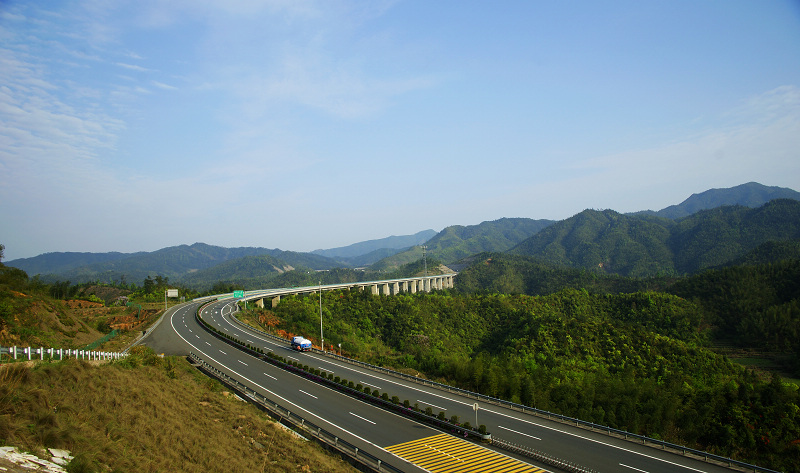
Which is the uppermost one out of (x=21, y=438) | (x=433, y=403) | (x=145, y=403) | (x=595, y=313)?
(x=21, y=438)

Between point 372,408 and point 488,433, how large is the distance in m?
8.40

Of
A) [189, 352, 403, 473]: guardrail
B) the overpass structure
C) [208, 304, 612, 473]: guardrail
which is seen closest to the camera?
[189, 352, 403, 473]: guardrail

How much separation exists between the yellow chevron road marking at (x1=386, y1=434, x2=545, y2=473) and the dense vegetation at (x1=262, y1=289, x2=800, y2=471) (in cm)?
1087

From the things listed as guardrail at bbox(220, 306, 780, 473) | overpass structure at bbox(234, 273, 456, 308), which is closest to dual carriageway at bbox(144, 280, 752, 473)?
guardrail at bbox(220, 306, 780, 473)

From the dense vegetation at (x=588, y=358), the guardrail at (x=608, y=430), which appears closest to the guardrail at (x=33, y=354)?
the guardrail at (x=608, y=430)

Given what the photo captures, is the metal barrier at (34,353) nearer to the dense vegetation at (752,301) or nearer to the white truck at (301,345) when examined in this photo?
the white truck at (301,345)

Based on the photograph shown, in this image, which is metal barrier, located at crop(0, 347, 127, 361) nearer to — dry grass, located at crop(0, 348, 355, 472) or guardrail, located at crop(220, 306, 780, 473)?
dry grass, located at crop(0, 348, 355, 472)

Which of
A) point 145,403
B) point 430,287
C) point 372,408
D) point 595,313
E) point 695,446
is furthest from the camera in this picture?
point 430,287

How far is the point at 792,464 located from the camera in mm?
22672

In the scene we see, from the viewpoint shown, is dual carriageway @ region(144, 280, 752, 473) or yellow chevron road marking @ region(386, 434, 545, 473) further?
dual carriageway @ region(144, 280, 752, 473)

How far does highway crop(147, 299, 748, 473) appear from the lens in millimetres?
19297

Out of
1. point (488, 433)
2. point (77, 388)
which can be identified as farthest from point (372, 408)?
point (77, 388)

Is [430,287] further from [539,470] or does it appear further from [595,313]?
[539,470]

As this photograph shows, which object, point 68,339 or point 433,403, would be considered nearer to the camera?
point 433,403
